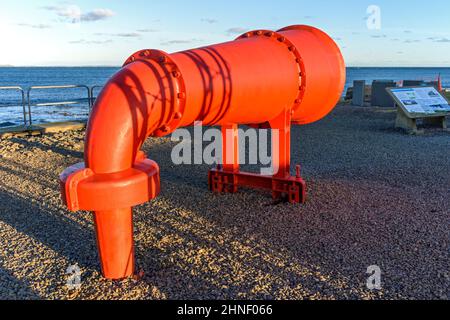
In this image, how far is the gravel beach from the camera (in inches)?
132

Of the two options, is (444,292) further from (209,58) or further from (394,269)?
(209,58)

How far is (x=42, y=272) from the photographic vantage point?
142 inches

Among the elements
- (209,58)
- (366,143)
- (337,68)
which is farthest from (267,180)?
(366,143)

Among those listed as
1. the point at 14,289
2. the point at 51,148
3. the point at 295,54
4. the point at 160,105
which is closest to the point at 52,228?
the point at 14,289

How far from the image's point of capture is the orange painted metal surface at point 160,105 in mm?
2932

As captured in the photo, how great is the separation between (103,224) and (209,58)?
1694 millimetres

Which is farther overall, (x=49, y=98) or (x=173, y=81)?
(x=49, y=98)

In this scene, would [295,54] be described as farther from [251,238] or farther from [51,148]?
[51,148]

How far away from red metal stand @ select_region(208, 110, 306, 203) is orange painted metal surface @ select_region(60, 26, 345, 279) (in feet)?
0.23

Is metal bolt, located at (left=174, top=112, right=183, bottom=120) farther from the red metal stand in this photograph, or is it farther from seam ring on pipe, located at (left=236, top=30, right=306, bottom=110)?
seam ring on pipe, located at (left=236, top=30, right=306, bottom=110)

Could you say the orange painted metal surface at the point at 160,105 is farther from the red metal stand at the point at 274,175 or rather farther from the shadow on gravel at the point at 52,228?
the shadow on gravel at the point at 52,228

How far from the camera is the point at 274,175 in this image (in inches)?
219

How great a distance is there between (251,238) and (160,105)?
178 centimetres

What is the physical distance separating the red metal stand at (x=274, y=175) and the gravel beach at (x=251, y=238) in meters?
0.17
